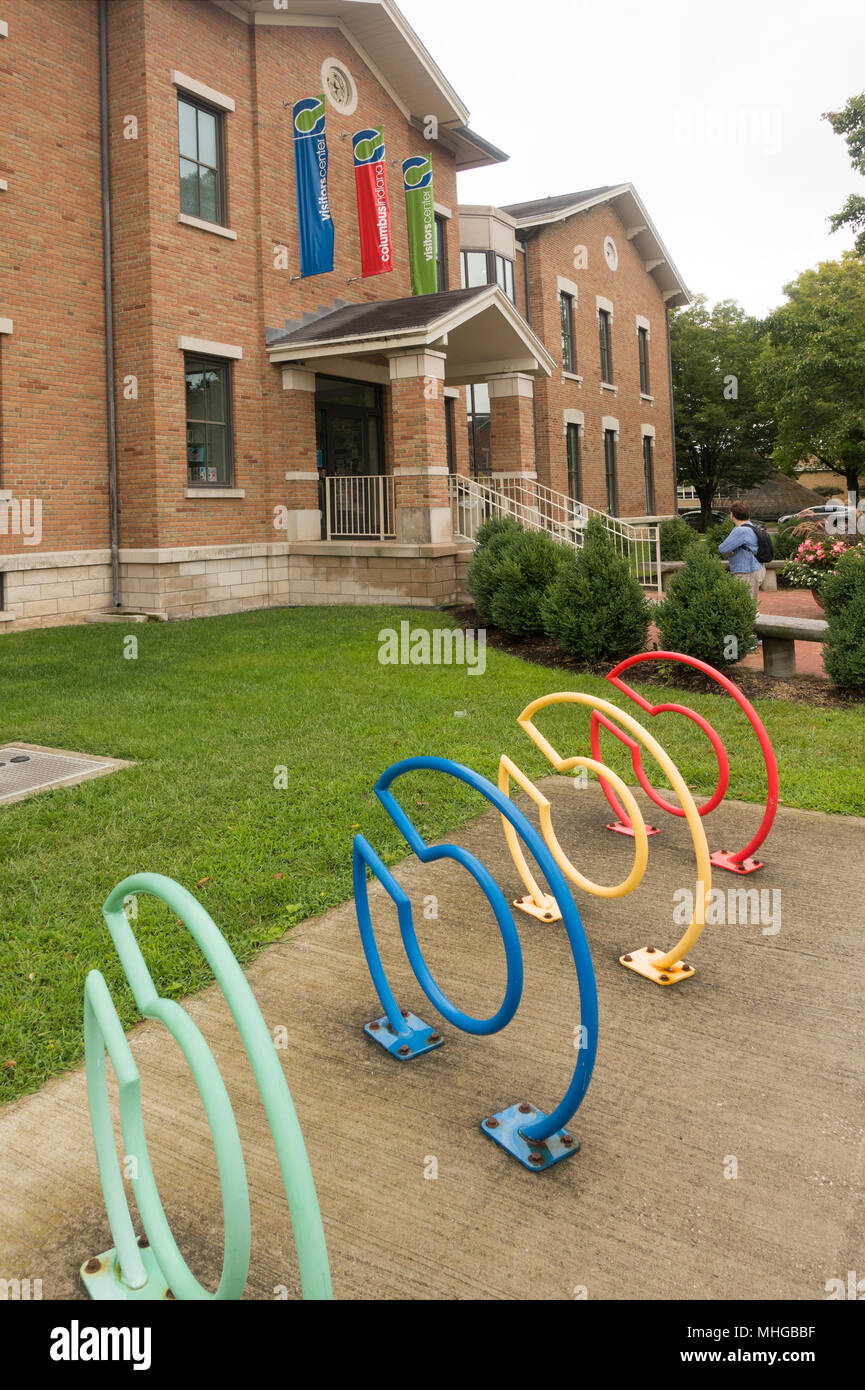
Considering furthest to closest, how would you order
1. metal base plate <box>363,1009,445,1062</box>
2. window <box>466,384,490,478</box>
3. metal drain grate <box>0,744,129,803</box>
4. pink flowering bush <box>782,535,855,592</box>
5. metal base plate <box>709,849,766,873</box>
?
1. window <box>466,384,490,478</box>
2. pink flowering bush <box>782,535,855,592</box>
3. metal drain grate <box>0,744,129,803</box>
4. metal base plate <box>709,849,766,873</box>
5. metal base plate <box>363,1009,445,1062</box>

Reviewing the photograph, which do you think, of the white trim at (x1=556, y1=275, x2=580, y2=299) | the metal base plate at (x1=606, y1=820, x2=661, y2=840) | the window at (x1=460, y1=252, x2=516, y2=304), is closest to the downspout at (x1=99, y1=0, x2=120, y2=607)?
the window at (x1=460, y1=252, x2=516, y2=304)

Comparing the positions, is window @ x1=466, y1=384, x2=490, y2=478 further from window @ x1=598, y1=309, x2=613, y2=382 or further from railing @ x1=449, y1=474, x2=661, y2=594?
window @ x1=598, y1=309, x2=613, y2=382

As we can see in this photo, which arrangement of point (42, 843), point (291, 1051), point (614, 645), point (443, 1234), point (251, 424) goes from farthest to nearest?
point (251, 424)
point (614, 645)
point (42, 843)
point (291, 1051)
point (443, 1234)

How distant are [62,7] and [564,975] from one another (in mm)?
15549

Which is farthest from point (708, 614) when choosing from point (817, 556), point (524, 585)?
point (817, 556)

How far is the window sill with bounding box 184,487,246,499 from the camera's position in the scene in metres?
15.3

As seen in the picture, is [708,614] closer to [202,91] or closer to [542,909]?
[542,909]

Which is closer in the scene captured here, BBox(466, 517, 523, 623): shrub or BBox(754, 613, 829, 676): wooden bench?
BBox(754, 613, 829, 676): wooden bench

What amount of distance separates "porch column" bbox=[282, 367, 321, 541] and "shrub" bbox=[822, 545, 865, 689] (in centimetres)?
979

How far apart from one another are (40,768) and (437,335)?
1028cm

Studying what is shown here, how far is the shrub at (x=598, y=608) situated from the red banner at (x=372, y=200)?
8898 mm

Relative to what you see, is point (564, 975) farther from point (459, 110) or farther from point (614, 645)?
point (459, 110)

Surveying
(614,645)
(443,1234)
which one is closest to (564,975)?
(443,1234)
